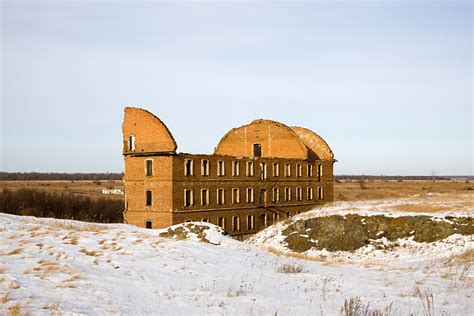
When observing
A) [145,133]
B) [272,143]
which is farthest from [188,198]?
[272,143]

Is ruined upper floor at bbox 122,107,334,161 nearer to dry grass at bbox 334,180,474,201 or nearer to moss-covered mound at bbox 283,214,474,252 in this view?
dry grass at bbox 334,180,474,201

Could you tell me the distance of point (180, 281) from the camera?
9.09 metres

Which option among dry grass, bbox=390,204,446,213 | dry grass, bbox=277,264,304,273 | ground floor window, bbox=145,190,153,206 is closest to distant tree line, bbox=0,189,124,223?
ground floor window, bbox=145,190,153,206

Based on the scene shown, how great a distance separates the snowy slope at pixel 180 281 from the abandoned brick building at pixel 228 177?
84.1 feet

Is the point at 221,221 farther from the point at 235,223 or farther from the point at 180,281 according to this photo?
the point at 180,281

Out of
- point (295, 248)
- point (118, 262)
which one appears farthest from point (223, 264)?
point (295, 248)

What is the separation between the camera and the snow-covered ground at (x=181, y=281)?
724cm

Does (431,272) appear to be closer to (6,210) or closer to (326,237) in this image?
(326,237)

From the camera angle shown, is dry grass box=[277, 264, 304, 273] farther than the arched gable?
No

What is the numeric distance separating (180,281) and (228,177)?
34.7 meters

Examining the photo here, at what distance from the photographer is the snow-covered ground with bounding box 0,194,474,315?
7.24 metres

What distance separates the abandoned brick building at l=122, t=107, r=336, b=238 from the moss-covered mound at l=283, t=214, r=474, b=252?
10546 millimetres

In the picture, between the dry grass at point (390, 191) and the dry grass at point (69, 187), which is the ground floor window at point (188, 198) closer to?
the dry grass at point (390, 191)

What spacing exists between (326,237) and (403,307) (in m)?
23.4
